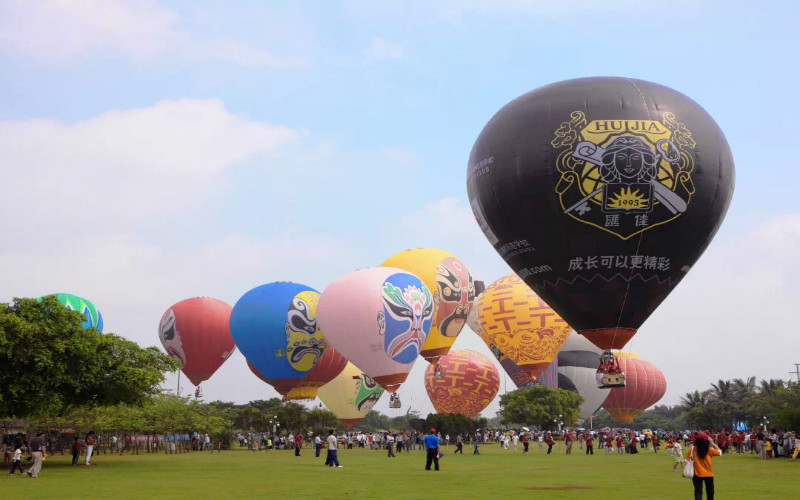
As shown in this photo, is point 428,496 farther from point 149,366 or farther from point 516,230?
point 149,366

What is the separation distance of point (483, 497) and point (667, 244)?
46.8 ft

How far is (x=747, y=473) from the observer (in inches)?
1019

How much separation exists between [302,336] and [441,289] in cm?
975

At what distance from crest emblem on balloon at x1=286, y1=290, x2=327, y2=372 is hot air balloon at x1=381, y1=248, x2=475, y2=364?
6.67 metres

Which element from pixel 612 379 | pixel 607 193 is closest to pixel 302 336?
pixel 612 379

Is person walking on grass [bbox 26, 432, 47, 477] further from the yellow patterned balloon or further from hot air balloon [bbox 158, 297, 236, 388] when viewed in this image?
the yellow patterned balloon

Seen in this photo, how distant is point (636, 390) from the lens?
9375 centimetres

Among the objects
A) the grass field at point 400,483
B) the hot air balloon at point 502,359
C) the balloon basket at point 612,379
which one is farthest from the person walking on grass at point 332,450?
the hot air balloon at point 502,359

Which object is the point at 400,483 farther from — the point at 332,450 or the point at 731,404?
the point at 731,404

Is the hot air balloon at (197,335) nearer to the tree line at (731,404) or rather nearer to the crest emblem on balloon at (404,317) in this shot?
the crest emblem on balloon at (404,317)

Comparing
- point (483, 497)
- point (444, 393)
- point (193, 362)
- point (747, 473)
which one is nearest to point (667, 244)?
point (747, 473)

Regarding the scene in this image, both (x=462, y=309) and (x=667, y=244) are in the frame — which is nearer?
(x=667, y=244)

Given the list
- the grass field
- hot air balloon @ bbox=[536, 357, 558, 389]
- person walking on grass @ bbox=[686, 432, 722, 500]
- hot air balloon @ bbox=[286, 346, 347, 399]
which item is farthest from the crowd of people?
hot air balloon @ bbox=[536, 357, 558, 389]

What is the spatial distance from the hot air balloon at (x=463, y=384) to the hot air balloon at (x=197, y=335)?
22.7 meters
